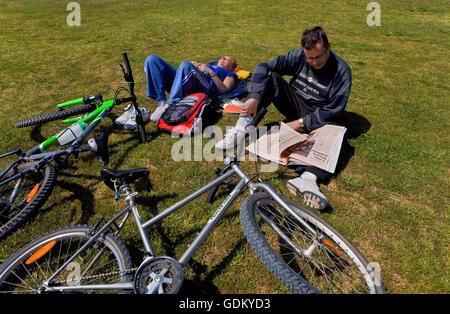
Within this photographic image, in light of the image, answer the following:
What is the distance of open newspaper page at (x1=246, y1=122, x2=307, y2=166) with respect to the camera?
355 centimetres

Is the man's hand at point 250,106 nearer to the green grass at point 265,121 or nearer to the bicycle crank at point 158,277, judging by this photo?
the green grass at point 265,121

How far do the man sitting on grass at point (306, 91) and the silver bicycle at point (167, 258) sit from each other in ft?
2.59

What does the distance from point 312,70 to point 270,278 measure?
9.91 feet

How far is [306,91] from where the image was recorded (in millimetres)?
4105

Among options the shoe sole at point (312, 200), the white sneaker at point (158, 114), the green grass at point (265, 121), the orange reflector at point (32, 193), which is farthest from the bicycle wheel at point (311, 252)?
the white sneaker at point (158, 114)

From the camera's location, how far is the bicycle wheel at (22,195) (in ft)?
8.16

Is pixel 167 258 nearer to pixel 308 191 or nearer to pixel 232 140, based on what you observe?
pixel 308 191

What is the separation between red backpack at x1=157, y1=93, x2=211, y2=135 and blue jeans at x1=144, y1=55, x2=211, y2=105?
0.87 ft

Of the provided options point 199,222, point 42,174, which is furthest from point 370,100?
point 42,174

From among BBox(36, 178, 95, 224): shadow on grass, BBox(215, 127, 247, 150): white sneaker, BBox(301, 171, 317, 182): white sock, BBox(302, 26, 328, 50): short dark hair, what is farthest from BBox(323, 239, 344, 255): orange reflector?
BBox(36, 178, 95, 224): shadow on grass

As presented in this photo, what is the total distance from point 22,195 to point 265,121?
3.75 meters

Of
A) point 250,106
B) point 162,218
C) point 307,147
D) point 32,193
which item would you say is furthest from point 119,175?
point 307,147

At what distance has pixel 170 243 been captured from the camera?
273 centimetres

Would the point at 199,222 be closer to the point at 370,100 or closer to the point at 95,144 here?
the point at 95,144
